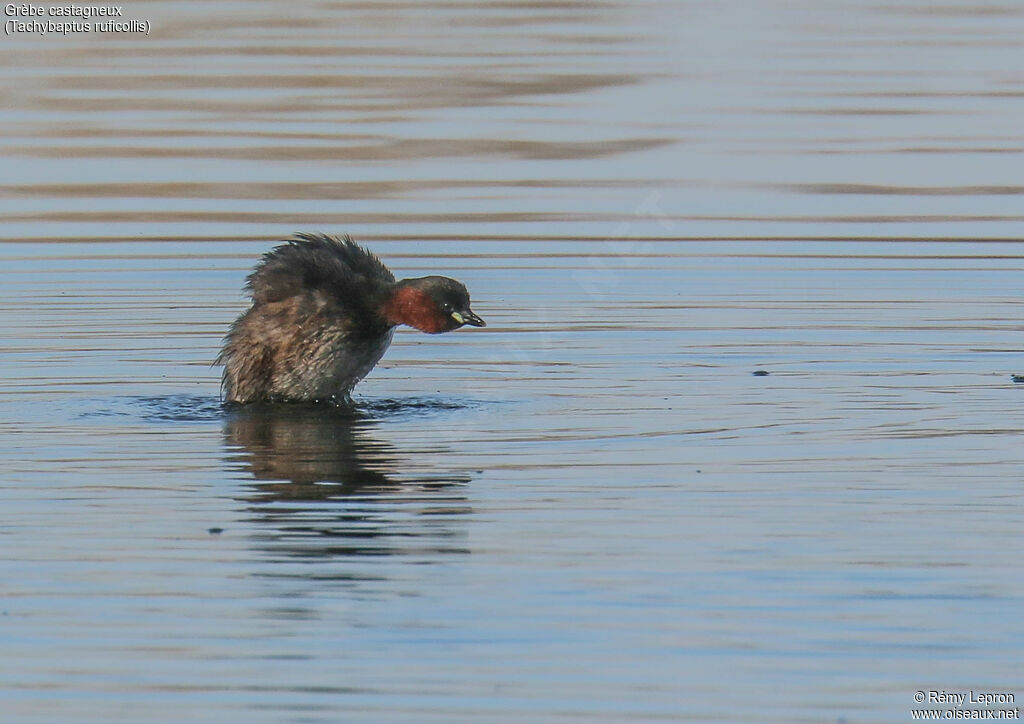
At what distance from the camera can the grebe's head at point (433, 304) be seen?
42.1ft

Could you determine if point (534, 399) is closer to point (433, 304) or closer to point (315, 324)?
point (433, 304)

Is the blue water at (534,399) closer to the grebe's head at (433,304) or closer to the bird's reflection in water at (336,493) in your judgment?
the bird's reflection in water at (336,493)

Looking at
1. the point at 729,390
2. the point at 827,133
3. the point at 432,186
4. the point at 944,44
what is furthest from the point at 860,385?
the point at 944,44

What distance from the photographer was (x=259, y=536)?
948 cm

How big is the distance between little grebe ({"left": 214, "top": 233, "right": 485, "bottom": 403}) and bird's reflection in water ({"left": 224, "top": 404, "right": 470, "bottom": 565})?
1.32 feet

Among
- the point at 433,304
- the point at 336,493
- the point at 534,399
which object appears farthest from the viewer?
the point at 433,304

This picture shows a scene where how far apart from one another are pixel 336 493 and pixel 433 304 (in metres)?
2.61

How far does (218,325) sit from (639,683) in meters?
8.12

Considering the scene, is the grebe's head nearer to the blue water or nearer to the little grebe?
the little grebe

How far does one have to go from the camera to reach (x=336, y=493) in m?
10.4

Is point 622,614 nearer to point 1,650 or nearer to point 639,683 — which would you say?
point 639,683

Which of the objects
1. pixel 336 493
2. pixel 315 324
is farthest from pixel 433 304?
pixel 336 493

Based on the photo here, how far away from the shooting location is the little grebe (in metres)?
13.1

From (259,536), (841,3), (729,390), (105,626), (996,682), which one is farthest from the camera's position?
(841,3)
